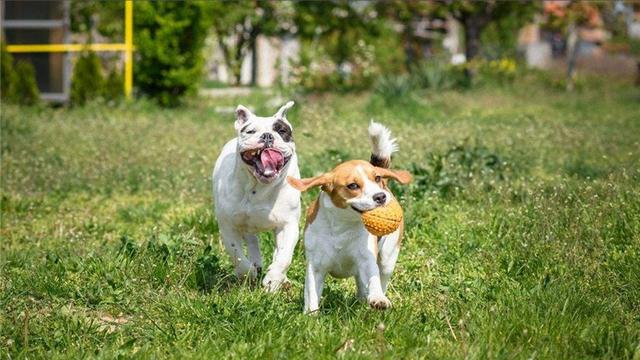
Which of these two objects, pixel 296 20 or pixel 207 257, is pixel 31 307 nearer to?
pixel 207 257

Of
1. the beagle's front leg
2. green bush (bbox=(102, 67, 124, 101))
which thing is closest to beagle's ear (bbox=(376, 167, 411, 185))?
the beagle's front leg

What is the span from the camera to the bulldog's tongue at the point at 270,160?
18.7 ft

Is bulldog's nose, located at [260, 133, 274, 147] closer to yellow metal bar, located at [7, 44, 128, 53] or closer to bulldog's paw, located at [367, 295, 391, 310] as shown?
bulldog's paw, located at [367, 295, 391, 310]

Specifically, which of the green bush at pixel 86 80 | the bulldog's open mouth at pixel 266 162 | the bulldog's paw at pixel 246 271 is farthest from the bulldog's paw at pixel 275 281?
the green bush at pixel 86 80

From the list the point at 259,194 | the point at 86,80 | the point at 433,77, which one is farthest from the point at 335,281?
the point at 433,77

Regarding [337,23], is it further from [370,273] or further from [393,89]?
[370,273]

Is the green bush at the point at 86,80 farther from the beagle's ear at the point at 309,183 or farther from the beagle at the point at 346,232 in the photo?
the beagle's ear at the point at 309,183

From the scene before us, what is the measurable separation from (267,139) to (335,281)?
108 centimetres

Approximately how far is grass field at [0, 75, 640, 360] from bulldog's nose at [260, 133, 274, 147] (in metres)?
0.81

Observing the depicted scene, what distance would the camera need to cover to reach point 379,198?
472 centimetres

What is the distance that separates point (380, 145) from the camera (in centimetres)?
533

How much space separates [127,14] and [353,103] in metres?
4.62

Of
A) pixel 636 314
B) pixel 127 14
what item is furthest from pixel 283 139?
pixel 127 14

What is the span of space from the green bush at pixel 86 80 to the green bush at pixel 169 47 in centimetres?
104
